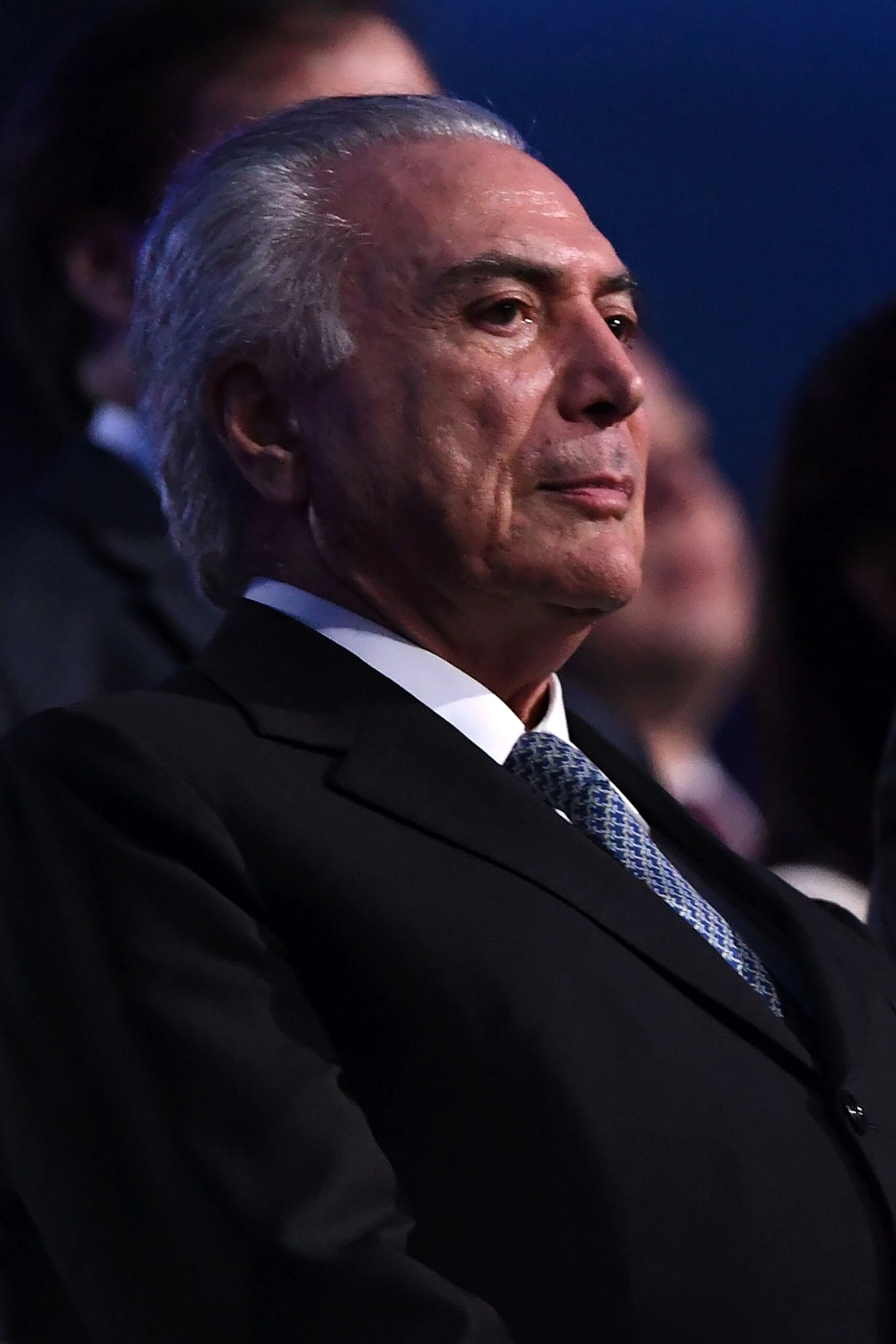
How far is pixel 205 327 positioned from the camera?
1.87 m

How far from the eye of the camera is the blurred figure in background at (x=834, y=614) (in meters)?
2.71

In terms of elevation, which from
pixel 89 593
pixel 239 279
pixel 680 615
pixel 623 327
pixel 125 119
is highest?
pixel 623 327

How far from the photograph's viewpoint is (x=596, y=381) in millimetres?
1782

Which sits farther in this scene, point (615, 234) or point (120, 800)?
point (615, 234)

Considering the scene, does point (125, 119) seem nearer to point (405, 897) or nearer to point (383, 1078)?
point (405, 897)

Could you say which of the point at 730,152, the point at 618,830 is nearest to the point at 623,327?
the point at 618,830

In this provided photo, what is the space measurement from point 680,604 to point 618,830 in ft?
5.57

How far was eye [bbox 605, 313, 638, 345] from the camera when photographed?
1.92 meters

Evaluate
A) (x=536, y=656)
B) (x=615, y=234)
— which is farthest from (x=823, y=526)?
(x=536, y=656)

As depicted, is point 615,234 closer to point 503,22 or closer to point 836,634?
point 503,22

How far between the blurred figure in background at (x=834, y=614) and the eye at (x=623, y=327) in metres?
0.87

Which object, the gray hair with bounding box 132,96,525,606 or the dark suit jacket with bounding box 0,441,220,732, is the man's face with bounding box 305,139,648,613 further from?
the dark suit jacket with bounding box 0,441,220,732

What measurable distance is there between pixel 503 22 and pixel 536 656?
162 cm

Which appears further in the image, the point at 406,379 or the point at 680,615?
the point at 680,615
